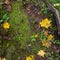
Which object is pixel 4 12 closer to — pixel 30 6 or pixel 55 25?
pixel 30 6

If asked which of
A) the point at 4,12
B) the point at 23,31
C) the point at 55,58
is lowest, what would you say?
the point at 55,58

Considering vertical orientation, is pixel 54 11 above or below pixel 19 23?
above

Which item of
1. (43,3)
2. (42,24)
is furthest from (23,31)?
(43,3)

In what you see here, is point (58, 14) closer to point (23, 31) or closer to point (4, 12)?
point (23, 31)

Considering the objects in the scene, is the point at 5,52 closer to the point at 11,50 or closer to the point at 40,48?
the point at 11,50

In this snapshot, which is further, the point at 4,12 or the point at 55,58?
the point at 4,12

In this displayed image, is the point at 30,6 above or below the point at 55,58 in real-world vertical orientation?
above

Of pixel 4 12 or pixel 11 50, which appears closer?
pixel 11 50

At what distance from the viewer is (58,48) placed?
5602 millimetres

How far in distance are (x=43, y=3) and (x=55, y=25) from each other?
2.27 feet

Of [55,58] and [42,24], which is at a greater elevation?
[42,24]

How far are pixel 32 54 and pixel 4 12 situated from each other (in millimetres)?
1341

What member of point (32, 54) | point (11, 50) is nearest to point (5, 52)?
point (11, 50)

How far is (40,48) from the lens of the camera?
5.63 metres
